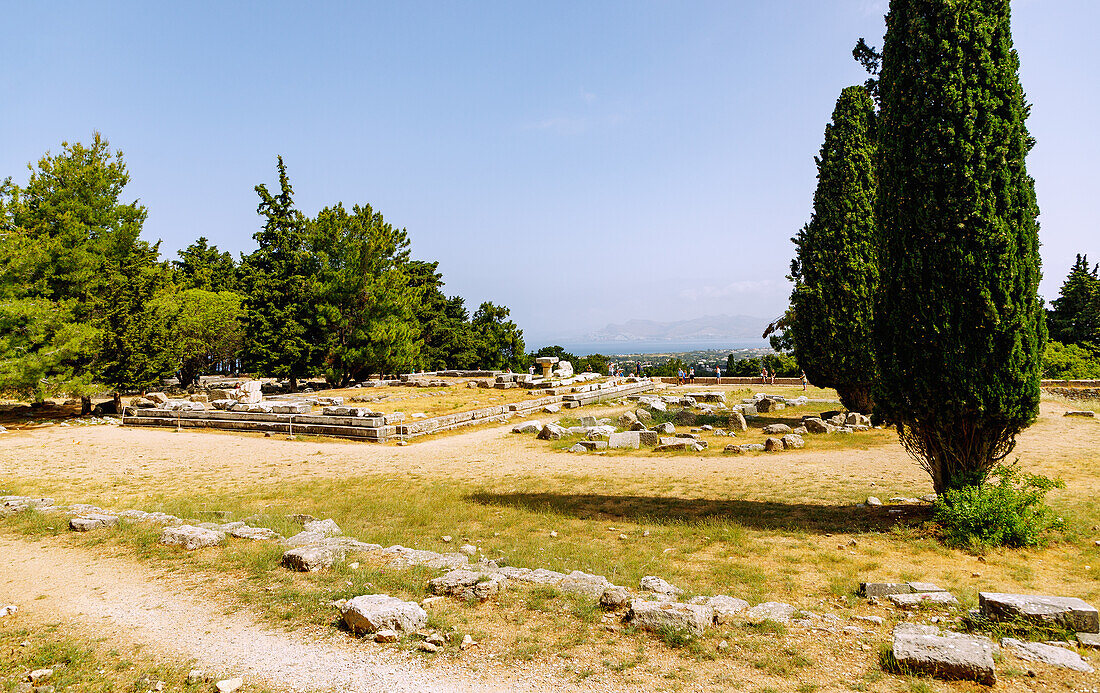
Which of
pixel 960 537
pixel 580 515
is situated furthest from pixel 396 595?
pixel 960 537

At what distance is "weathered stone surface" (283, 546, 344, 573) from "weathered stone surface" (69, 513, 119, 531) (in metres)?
3.78

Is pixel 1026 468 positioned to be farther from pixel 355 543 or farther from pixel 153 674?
pixel 153 674

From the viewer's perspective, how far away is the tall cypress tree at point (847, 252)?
19219 millimetres

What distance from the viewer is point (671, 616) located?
4.91 metres

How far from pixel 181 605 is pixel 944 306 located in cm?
1050

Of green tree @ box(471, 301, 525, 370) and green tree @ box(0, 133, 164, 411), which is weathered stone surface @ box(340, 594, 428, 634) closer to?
green tree @ box(0, 133, 164, 411)

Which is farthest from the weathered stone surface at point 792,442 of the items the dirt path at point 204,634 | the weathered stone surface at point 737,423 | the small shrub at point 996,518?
the dirt path at point 204,634

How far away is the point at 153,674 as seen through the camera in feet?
14.5

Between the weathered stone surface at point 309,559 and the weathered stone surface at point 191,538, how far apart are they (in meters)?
1.55

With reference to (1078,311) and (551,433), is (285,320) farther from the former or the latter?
(1078,311)

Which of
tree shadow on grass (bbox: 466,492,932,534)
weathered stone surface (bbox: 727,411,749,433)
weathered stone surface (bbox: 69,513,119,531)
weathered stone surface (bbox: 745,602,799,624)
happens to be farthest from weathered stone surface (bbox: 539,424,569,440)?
weathered stone surface (bbox: 745,602,799,624)

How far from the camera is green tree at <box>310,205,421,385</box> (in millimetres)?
34031

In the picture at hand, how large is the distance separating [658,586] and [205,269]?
151ft

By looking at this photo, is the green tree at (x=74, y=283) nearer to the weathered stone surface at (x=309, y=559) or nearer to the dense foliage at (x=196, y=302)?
the dense foliage at (x=196, y=302)
